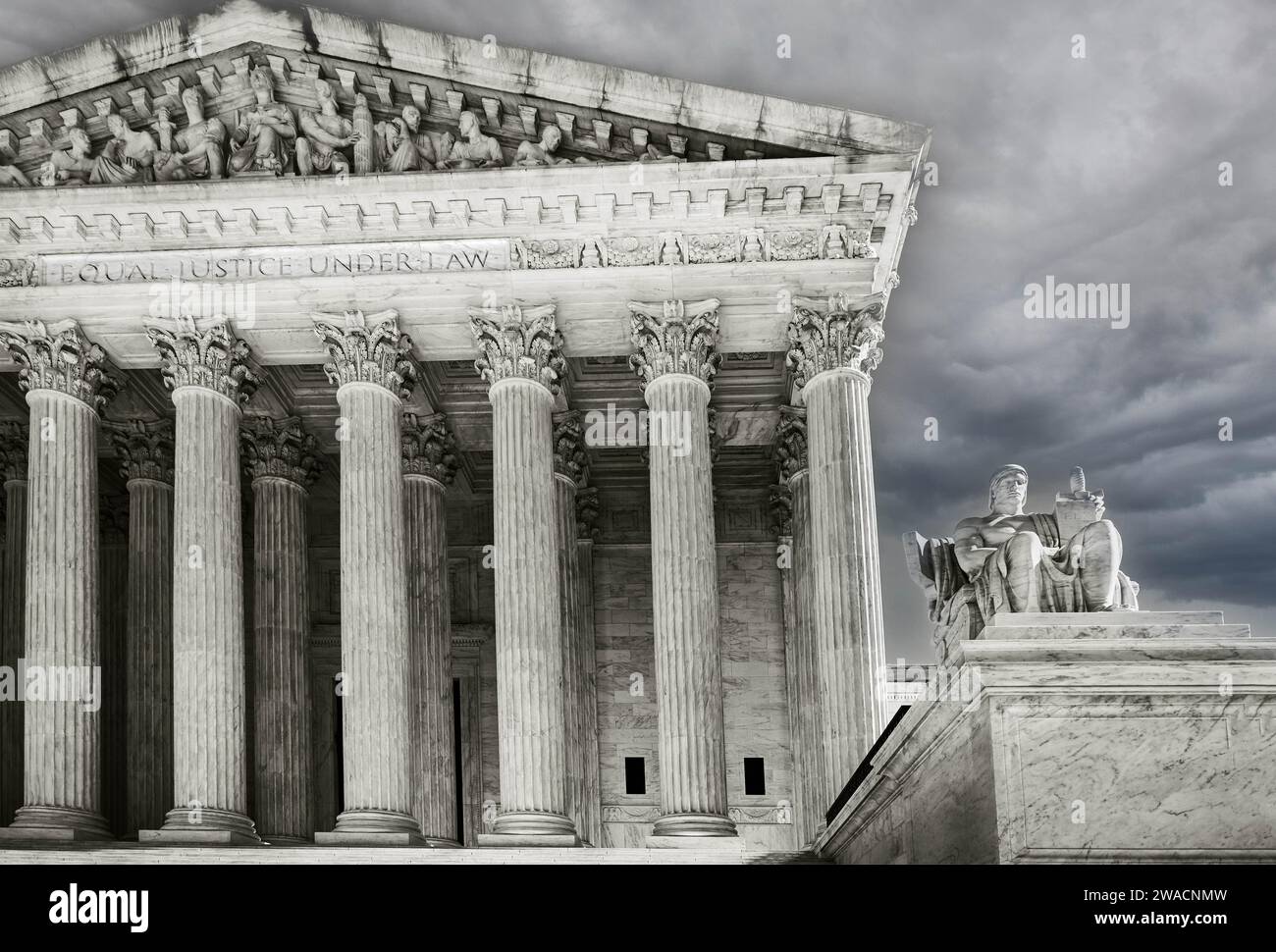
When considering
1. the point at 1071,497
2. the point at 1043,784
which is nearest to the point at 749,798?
the point at 1071,497

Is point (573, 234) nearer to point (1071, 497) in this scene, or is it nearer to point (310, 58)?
point (310, 58)

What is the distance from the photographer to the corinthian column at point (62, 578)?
3666 centimetres

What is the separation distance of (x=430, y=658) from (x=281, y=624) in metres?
3.73

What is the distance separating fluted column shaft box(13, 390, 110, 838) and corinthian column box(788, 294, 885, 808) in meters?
15.3

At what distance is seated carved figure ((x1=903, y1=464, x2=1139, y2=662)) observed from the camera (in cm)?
2209

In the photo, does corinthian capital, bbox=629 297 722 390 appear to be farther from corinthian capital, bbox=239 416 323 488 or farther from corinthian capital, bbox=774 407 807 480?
corinthian capital, bbox=239 416 323 488

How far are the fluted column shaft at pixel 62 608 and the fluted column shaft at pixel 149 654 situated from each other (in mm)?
3517

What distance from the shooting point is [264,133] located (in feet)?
129

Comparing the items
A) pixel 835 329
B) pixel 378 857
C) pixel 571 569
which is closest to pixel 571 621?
pixel 571 569

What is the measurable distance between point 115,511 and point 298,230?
45.4 ft

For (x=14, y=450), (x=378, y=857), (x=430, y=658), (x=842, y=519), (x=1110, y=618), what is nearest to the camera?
(x=1110, y=618)

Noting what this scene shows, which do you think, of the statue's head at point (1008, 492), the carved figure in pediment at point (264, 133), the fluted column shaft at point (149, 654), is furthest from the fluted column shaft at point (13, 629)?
the statue's head at point (1008, 492)

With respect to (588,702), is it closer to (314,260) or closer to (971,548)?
(314,260)

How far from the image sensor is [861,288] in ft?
126
